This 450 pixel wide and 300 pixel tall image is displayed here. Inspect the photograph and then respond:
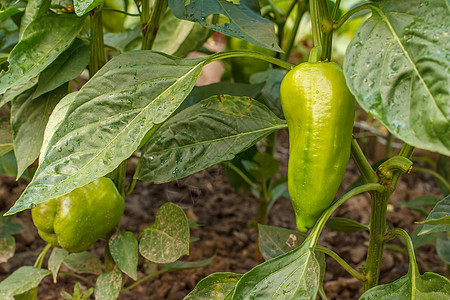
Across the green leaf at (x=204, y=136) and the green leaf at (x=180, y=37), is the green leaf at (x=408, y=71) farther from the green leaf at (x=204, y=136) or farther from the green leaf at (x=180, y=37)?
the green leaf at (x=180, y=37)

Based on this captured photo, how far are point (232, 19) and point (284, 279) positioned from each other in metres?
0.44

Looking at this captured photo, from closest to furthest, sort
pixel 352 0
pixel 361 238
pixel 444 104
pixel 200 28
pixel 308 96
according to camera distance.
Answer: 1. pixel 444 104
2. pixel 308 96
3. pixel 200 28
4. pixel 361 238
5. pixel 352 0

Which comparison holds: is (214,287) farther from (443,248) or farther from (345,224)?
(443,248)

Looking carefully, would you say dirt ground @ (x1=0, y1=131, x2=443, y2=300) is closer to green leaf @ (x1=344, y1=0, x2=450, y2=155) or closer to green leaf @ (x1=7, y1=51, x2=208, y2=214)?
green leaf @ (x1=7, y1=51, x2=208, y2=214)

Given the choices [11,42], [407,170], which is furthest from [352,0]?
[407,170]

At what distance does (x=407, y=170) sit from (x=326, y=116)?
0.56 ft

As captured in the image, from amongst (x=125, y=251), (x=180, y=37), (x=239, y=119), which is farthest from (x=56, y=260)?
(x=180, y=37)

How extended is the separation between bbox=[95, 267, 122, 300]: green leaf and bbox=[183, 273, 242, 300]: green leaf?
21cm

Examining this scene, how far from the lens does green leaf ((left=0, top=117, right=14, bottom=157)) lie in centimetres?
97

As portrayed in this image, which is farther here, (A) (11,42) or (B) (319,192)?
(A) (11,42)

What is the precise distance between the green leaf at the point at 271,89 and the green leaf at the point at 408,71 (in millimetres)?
498

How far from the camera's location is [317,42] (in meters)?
0.67

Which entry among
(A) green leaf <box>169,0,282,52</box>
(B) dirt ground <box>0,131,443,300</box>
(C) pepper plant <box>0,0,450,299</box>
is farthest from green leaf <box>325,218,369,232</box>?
(B) dirt ground <box>0,131,443,300</box>

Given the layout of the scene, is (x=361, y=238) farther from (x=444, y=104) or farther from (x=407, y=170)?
(x=444, y=104)
